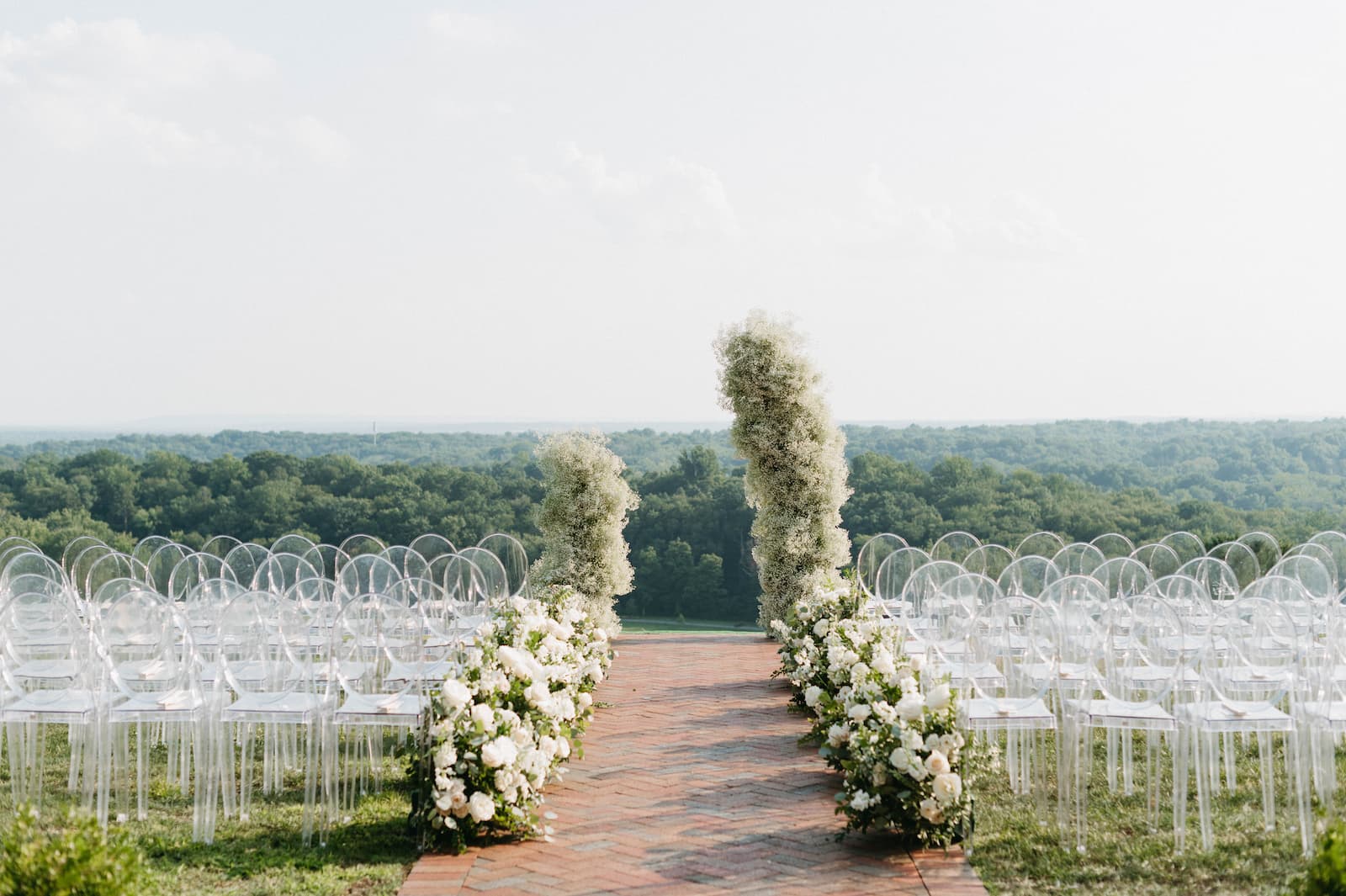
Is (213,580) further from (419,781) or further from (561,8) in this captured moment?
(561,8)

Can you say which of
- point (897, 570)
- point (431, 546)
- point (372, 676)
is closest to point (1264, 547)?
point (897, 570)

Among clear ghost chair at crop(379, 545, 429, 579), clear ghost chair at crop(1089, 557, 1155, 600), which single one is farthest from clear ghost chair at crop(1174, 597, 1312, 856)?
clear ghost chair at crop(379, 545, 429, 579)

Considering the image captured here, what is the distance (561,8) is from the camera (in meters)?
12.5

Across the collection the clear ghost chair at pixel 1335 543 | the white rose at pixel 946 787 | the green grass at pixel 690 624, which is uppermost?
the clear ghost chair at pixel 1335 543

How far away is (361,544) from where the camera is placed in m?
10.7

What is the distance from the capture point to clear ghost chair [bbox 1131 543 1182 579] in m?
9.19

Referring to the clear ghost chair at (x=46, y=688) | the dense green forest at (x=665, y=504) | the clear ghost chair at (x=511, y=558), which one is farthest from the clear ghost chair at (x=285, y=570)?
the dense green forest at (x=665, y=504)

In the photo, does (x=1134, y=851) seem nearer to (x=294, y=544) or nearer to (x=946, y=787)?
(x=946, y=787)

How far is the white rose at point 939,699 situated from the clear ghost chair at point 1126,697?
60 cm

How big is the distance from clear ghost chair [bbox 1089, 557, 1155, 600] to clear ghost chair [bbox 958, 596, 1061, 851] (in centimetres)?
180

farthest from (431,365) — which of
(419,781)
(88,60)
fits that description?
(419,781)

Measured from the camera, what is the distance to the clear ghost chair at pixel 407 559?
28.7 feet

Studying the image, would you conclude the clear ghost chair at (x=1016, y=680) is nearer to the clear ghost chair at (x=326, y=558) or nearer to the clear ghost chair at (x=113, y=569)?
the clear ghost chair at (x=326, y=558)

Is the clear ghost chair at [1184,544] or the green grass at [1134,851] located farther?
the clear ghost chair at [1184,544]
